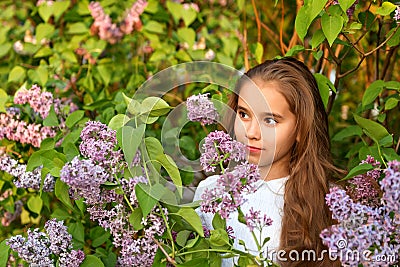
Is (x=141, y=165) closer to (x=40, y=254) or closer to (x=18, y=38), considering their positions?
(x=40, y=254)

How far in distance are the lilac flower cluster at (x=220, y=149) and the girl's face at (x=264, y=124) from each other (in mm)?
192

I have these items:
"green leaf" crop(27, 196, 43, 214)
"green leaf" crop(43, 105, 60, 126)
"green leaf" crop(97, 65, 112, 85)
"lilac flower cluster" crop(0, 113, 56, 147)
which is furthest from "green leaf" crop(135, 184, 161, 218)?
"green leaf" crop(97, 65, 112, 85)

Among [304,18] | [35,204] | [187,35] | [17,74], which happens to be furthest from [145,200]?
[187,35]

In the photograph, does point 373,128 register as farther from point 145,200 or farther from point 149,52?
point 149,52

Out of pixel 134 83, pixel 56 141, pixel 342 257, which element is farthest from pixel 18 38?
pixel 342 257

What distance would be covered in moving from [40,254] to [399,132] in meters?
1.21

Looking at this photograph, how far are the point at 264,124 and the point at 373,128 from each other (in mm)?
214

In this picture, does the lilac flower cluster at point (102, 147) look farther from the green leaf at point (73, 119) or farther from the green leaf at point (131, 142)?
the green leaf at point (73, 119)

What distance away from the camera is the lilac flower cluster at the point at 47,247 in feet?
3.87

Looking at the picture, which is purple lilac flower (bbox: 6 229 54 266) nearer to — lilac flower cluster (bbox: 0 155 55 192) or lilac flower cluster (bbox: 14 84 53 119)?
lilac flower cluster (bbox: 0 155 55 192)

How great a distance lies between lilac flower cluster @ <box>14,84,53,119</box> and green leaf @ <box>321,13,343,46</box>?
723 millimetres

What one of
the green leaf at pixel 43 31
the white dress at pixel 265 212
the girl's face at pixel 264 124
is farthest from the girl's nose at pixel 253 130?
the green leaf at pixel 43 31

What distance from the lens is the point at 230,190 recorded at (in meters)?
1.02

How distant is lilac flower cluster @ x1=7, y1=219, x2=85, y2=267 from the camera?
118 centimetres
